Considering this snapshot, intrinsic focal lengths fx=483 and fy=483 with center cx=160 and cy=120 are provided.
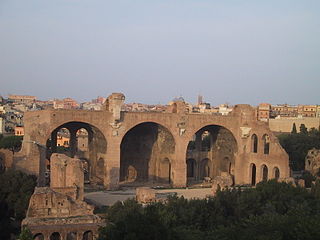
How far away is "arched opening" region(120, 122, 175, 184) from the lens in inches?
1652

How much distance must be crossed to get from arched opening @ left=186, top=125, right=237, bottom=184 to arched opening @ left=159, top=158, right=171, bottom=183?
2.01 metres

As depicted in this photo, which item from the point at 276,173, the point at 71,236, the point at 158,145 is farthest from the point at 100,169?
the point at 71,236

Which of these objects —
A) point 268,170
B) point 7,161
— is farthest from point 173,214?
point 268,170

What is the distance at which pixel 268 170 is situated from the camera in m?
38.0

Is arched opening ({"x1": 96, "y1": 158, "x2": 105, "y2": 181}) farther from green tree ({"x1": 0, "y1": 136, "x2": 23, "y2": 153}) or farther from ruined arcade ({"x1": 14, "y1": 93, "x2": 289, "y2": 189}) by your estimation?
green tree ({"x1": 0, "y1": 136, "x2": 23, "y2": 153})

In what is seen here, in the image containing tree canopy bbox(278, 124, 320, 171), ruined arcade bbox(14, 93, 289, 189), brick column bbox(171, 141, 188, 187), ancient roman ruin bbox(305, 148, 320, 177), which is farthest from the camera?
tree canopy bbox(278, 124, 320, 171)

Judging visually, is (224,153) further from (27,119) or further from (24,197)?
(24,197)

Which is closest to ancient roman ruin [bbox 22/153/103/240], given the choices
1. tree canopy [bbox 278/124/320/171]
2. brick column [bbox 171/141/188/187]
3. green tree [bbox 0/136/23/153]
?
brick column [bbox 171/141/188/187]

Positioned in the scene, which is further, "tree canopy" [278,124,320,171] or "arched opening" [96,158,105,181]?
"tree canopy" [278,124,320,171]

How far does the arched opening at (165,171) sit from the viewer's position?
1656 inches

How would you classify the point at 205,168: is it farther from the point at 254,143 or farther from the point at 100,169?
the point at 100,169

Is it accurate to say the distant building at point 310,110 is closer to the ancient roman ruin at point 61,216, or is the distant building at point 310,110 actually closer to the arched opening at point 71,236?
the ancient roman ruin at point 61,216

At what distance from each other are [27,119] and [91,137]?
18.3 ft

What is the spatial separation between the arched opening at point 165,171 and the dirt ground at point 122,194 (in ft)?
15.9
